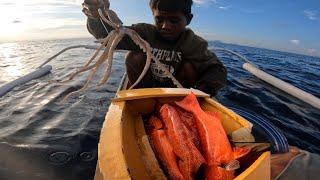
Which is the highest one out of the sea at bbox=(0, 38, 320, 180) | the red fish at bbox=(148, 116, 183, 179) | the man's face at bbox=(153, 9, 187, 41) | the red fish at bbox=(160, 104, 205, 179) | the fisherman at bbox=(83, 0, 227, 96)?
the man's face at bbox=(153, 9, 187, 41)

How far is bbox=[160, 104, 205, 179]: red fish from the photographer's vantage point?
2.10 meters

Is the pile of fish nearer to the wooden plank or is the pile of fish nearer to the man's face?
the wooden plank

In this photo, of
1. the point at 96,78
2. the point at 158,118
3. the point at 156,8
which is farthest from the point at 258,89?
the point at 158,118

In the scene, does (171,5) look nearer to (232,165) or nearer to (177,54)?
(177,54)

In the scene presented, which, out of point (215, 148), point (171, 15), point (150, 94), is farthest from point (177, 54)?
point (215, 148)

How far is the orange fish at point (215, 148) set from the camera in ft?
6.44

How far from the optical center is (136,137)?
9.61 feet

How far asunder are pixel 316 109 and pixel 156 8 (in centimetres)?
487

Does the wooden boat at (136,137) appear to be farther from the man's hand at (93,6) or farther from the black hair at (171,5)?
the black hair at (171,5)

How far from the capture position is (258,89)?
8781 millimetres

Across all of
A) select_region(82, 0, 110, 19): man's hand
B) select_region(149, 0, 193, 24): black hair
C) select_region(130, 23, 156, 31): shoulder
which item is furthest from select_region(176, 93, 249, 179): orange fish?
select_region(130, 23, 156, 31): shoulder

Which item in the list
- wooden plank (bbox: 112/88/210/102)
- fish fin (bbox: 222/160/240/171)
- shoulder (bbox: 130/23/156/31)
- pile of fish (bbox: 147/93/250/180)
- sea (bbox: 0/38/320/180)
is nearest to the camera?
fish fin (bbox: 222/160/240/171)

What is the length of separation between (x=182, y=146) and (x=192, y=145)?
8cm

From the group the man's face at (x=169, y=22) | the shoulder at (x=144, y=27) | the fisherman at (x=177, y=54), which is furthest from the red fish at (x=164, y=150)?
the shoulder at (x=144, y=27)
